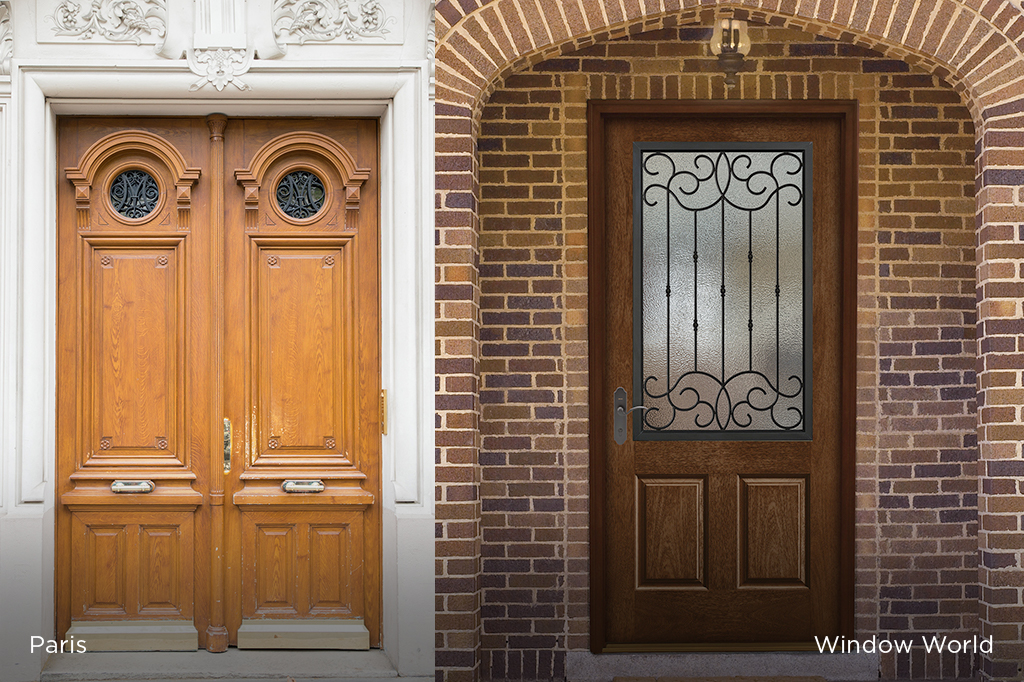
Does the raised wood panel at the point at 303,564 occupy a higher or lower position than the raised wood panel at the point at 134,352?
lower

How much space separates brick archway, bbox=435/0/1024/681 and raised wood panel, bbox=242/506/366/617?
59cm

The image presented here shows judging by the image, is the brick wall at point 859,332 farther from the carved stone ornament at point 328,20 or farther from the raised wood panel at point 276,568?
the raised wood panel at point 276,568

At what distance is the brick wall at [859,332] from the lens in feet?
14.5

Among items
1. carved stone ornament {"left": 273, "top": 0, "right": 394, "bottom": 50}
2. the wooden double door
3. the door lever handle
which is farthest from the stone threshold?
carved stone ornament {"left": 273, "top": 0, "right": 394, "bottom": 50}

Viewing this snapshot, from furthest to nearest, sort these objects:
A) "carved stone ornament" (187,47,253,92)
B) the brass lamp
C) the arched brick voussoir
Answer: the brass lamp → "carved stone ornament" (187,47,253,92) → the arched brick voussoir

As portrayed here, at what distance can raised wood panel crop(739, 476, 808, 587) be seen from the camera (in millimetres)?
4566

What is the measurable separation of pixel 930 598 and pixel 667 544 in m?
1.36

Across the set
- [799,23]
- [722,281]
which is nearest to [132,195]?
[722,281]

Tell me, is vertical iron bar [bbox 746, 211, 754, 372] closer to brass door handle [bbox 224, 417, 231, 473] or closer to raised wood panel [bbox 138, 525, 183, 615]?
brass door handle [bbox 224, 417, 231, 473]

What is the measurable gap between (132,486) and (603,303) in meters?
2.52

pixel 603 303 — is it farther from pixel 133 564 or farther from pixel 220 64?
pixel 133 564

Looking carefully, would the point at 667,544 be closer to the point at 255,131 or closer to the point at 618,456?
the point at 618,456

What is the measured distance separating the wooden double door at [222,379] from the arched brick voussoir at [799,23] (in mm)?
729

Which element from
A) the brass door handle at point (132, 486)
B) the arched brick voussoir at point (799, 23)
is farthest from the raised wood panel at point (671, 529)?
the brass door handle at point (132, 486)
